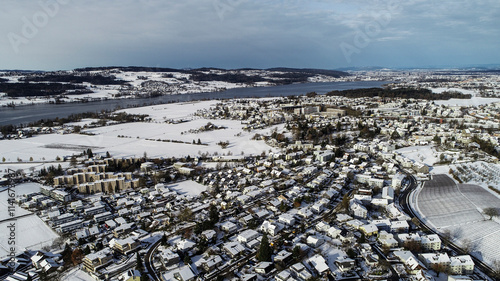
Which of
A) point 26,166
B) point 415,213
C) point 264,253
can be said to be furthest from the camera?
point 26,166

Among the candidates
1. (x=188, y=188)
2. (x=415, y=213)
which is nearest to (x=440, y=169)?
(x=415, y=213)

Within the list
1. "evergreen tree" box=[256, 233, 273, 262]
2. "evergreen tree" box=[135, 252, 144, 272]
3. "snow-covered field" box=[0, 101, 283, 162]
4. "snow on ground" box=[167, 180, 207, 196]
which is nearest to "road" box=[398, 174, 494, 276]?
"evergreen tree" box=[256, 233, 273, 262]

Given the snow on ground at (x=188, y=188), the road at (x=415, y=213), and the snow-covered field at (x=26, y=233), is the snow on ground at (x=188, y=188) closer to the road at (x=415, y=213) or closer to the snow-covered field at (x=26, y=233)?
the snow-covered field at (x=26, y=233)

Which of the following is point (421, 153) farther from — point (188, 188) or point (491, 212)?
point (188, 188)

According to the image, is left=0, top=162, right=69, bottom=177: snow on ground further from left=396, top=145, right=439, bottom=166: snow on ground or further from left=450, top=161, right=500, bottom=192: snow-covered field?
left=450, top=161, right=500, bottom=192: snow-covered field

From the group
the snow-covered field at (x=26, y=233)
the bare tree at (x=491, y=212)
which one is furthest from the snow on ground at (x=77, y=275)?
the bare tree at (x=491, y=212)

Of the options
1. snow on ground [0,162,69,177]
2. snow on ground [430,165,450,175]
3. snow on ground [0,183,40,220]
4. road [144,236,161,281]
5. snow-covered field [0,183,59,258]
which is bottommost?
road [144,236,161,281]
